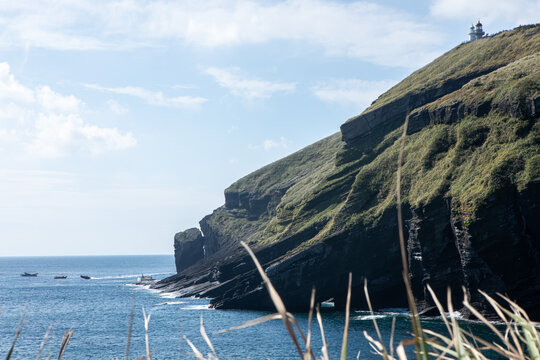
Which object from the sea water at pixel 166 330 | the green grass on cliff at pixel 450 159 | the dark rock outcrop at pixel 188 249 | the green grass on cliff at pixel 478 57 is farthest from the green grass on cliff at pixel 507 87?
the dark rock outcrop at pixel 188 249

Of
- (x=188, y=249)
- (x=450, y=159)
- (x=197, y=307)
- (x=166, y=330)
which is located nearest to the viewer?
(x=166, y=330)

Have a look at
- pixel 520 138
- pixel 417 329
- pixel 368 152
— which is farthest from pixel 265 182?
pixel 417 329

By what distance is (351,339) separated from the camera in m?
48.1

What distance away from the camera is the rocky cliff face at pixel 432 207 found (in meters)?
51.3

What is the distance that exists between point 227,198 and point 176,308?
2472 inches

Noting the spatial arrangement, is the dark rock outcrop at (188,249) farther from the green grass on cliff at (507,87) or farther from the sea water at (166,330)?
the green grass on cliff at (507,87)

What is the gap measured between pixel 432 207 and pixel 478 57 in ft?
145

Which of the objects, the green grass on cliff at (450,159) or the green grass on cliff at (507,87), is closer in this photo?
the green grass on cliff at (450,159)

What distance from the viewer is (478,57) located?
91.4 m

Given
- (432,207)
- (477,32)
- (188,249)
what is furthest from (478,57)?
(188,249)

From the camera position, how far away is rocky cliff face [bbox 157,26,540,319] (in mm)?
51281

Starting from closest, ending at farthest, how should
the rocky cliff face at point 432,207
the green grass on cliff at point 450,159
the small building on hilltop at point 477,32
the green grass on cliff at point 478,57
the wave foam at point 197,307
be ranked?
the rocky cliff face at point 432,207 < the green grass on cliff at point 450,159 < the wave foam at point 197,307 < the green grass on cliff at point 478,57 < the small building on hilltop at point 477,32

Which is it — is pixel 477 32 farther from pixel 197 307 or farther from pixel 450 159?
pixel 197 307

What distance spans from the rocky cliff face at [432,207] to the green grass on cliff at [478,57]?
39 centimetres
